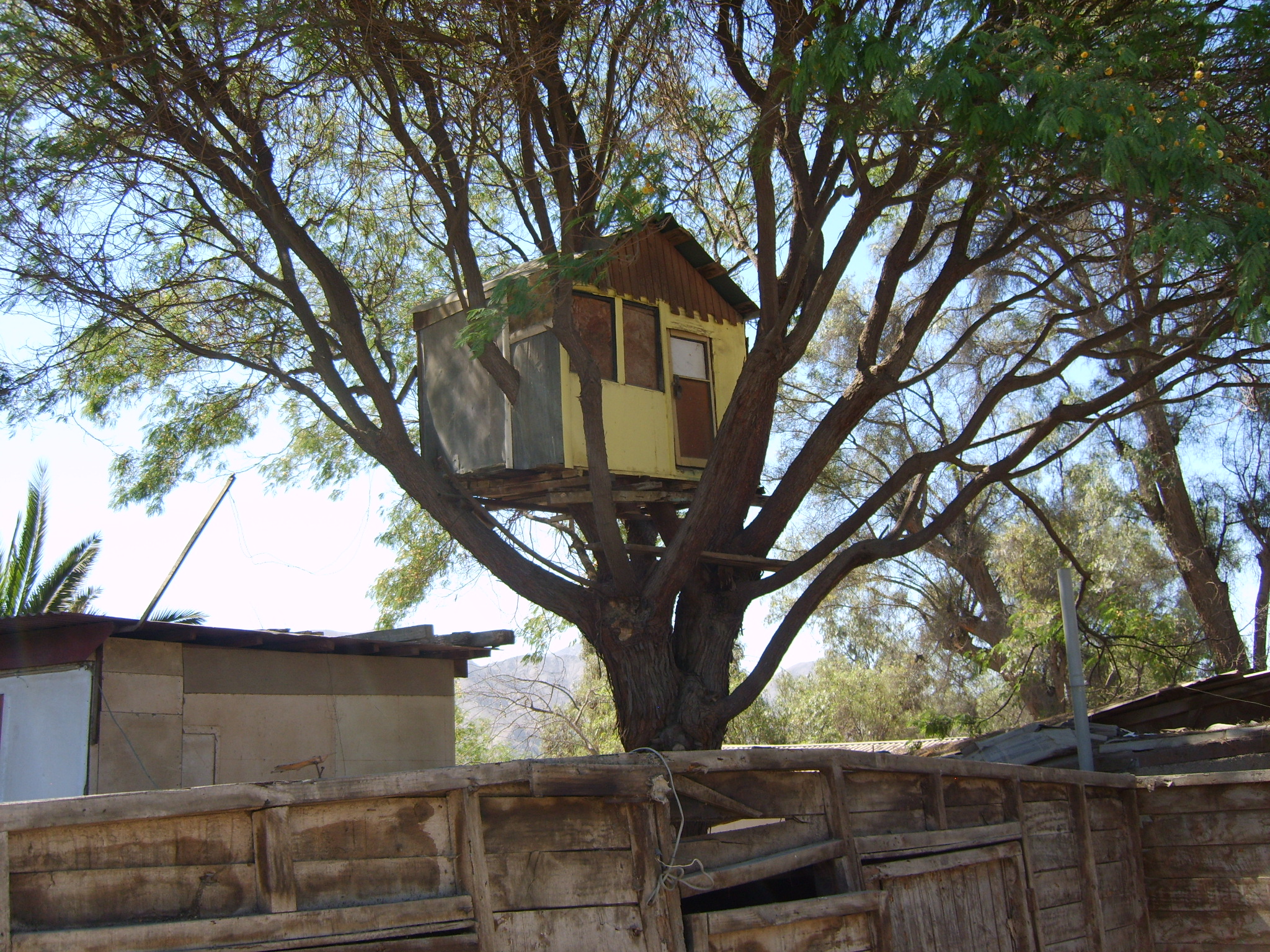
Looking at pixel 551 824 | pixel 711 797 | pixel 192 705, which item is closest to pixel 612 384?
pixel 192 705

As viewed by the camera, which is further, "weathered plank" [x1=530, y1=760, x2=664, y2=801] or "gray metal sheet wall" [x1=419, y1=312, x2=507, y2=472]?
"gray metal sheet wall" [x1=419, y1=312, x2=507, y2=472]

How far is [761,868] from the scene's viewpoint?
577 centimetres

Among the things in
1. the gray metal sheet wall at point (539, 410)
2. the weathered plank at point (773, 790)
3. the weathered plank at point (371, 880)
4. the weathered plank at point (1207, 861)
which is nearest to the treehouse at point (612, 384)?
the gray metal sheet wall at point (539, 410)

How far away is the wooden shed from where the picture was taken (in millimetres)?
9258

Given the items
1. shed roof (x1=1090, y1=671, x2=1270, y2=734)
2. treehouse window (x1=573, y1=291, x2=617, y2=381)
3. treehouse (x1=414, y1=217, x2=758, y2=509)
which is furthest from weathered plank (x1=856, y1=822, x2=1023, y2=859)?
treehouse window (x1=573, y1=291, x2=617, y2=381)

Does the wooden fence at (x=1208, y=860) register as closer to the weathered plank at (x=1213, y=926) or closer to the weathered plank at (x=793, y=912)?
the weathered plank at (x=1213, y=926)

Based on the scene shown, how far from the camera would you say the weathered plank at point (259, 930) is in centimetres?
423

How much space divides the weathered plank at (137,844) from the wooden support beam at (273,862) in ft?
0.21

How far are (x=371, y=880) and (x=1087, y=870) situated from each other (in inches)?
237

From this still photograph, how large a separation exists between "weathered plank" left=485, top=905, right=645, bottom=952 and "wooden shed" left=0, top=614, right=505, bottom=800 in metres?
5.65

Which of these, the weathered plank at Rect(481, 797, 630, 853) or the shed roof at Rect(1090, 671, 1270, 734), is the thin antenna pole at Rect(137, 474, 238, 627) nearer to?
the weathered plank at Rect(481, 797, 630, 853)

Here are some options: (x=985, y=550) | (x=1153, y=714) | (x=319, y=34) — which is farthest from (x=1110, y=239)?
(x=985, y=550)

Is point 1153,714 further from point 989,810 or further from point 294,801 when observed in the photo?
point 294,801

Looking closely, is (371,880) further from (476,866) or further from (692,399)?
(692,399)
